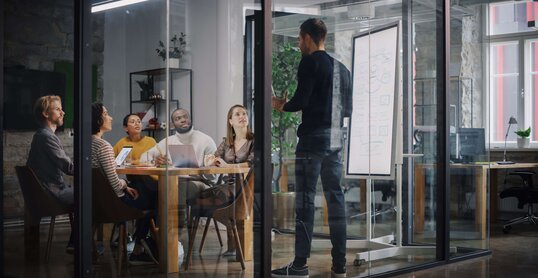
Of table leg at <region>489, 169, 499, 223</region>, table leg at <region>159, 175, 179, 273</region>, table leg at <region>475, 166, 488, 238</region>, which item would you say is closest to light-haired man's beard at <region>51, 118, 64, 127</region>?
table leg at <region>159, 175, 179, 273</region>

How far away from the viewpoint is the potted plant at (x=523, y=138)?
9992 millimetres

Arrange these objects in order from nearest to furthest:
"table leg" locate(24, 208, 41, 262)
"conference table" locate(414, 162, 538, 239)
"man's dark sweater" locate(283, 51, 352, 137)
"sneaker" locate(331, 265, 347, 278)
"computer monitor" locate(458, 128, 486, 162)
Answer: "table leg" locate(24, 208, 41, 262)
"man's dark sweater" locate(283, 51, 352, 137)
"sneaker" locate(331, 265, 347, 278)
"conference table" locate(414, 162, 538, 239)
"computer monitor" locate(458, 128, 486, 162)

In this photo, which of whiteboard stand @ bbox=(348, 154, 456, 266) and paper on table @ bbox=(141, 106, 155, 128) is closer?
paper on table @ bbox=(141, 106, 155, 128)

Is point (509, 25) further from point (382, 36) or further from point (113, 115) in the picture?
point (113, 115)

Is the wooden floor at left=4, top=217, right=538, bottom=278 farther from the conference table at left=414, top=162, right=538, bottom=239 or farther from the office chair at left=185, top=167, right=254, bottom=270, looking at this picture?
the conference table at left=414, top=162, right=538, bottom=239

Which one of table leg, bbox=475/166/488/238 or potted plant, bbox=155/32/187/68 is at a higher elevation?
potted plant, bbox=155/32/187/68

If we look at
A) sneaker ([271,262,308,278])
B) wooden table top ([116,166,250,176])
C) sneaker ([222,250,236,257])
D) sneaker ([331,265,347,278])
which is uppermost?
wooden table top ([116,166,250,176])

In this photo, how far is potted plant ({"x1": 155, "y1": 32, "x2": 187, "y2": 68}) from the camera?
405 cm

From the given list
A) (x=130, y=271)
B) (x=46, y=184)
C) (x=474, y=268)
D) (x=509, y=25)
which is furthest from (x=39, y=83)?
(x=509, y=25)

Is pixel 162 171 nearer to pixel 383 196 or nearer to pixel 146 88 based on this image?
pixel 146 88

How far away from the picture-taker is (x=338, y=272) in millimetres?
5047

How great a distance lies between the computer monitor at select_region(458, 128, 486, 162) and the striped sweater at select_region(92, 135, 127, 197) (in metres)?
3.39

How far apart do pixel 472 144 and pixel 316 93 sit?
7.87ft

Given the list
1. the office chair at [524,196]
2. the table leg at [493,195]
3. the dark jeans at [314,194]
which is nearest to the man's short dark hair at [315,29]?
the dark jeans at [314,194]
